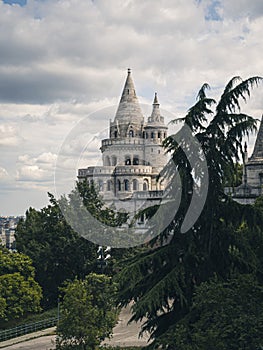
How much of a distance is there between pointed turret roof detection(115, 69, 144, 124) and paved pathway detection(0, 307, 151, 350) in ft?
134

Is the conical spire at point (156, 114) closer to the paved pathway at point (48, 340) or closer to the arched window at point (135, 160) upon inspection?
the arched window at point (135, 160)

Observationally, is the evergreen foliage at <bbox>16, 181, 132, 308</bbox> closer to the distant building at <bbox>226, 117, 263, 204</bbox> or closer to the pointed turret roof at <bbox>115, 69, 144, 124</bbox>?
the distant building at <bbox>226, 117, 263, 204</bbox>

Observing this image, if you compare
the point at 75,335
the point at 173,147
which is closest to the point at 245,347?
the point at 173,147

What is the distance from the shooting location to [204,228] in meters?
15.8

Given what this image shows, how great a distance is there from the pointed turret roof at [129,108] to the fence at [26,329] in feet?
131

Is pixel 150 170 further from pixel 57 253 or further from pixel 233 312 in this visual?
pixel 233 312

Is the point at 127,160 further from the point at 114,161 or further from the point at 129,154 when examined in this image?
the point at 114,161

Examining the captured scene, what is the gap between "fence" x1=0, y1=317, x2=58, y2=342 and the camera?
30.6 m

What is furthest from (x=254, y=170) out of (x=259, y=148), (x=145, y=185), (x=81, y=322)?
(x=81, y=322)

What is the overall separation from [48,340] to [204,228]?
15.9 meters

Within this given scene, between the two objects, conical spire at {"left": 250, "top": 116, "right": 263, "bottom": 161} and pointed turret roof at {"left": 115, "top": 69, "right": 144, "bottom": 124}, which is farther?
pointed turret roof at {"left": 115, "top": 69, "right": 144, "bottom": 124}

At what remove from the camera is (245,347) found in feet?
43.2

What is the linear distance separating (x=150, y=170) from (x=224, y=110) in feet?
162

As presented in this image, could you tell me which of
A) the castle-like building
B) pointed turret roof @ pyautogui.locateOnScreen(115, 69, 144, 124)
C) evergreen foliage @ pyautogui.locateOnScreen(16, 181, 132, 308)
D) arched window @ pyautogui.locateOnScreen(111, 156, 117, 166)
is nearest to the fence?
evergreen foliage @ pyautogui.locateOnScreen(16, 181, 132, 308)
